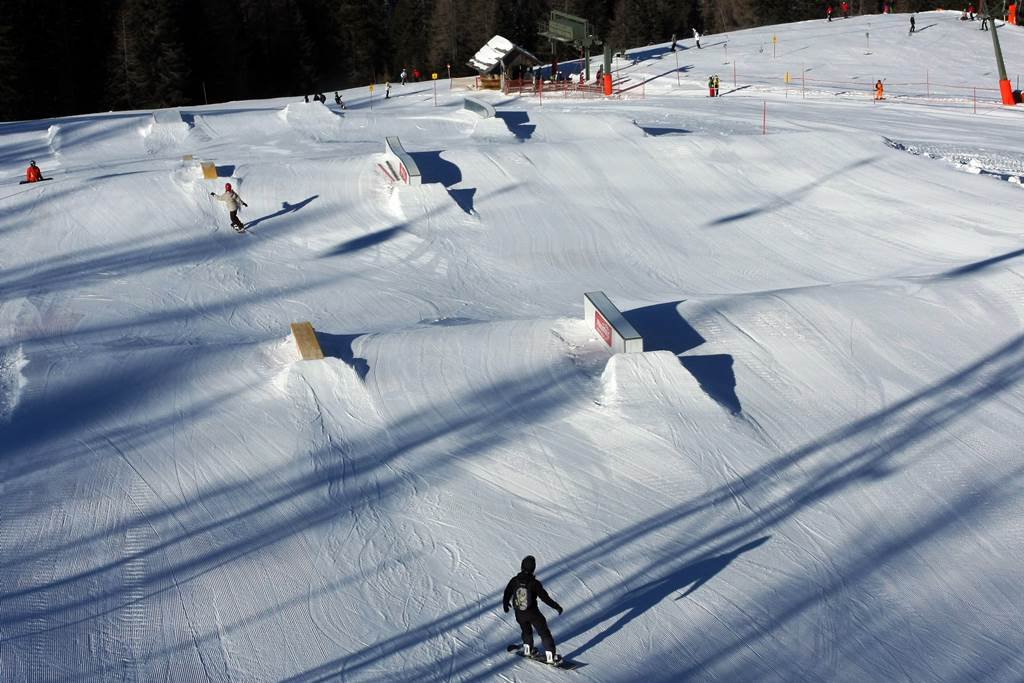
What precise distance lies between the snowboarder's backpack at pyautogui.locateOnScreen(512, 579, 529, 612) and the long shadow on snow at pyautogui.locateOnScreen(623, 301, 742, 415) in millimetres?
5384

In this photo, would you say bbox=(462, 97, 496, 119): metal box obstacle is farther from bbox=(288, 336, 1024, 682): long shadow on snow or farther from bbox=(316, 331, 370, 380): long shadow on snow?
bbox=(288, 336, 1024, 682): long shadow on snow

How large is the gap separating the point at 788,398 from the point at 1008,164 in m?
15.8

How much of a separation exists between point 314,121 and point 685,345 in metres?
19.2

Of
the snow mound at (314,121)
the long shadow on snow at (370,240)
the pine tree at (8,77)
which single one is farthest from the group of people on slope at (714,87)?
the pine tree at (8,77)

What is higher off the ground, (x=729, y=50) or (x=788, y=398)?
(x=729, y=50)

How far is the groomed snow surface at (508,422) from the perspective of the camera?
8719 millimetres

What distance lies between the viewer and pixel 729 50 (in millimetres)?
49156

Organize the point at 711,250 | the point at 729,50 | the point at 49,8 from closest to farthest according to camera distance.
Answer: the point at 711,250 < the point at 729,50 < the point at 49,8

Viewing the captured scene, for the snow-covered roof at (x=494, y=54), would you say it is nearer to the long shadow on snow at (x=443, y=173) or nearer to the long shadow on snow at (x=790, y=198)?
the long shadow on snow at (x=443, y=173)

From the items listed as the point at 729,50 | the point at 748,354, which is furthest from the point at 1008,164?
the point at 729,50

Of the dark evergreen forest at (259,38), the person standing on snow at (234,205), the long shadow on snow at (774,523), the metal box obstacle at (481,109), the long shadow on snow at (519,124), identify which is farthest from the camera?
the dark evergreen forest at (259,38)

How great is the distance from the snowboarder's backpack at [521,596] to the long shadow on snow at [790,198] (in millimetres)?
14403

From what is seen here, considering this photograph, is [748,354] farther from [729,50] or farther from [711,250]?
[729,50]

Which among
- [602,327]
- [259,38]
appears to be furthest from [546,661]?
[259,38]
